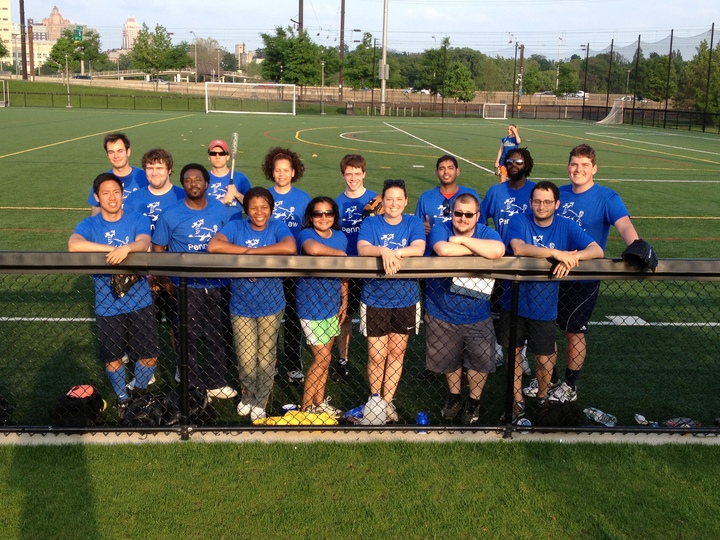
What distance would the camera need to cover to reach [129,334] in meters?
5.21

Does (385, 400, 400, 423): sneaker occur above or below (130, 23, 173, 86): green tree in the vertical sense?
below

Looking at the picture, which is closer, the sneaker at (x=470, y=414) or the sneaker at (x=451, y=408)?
the sneaker at (x=470, y=414)

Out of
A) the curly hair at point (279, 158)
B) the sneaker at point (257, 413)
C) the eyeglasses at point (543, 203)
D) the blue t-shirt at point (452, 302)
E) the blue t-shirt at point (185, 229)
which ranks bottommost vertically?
the sneaker at point (257, 413)

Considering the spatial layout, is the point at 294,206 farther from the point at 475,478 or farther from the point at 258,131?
the point at 258,131

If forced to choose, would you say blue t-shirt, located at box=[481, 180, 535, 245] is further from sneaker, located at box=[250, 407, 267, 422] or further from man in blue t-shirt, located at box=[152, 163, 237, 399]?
sneaker, located at box=[250, 407, 267, 422]

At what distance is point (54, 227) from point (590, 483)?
9.99 meters

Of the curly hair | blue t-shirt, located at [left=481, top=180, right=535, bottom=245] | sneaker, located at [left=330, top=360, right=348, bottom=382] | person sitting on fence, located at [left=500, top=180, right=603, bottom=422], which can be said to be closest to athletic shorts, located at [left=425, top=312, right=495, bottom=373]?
person sitting on fence, located at [left=500, top=180, right=603, bottom=422]

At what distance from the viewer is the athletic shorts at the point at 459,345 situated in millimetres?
5094

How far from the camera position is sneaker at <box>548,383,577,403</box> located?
18.1 feet

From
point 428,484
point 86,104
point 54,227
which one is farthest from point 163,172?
point 86,104

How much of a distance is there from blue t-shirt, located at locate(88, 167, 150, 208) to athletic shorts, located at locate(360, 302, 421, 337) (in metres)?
2.61

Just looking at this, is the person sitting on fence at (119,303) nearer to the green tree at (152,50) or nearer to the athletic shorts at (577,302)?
the athletic shorts at (577,302)

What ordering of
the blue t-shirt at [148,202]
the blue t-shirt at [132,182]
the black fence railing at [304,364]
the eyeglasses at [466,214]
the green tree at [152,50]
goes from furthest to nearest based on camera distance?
the green tree at [152,50] < the blue t-shirt at [132,182] < the blue t-shirt at [148,202] < the eyeglasses at [466,214] < the black fence railing at [304,364]

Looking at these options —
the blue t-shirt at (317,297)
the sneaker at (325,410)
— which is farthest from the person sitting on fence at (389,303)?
the sneaker at (325,410)
